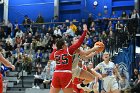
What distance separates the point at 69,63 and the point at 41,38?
52.1 feet

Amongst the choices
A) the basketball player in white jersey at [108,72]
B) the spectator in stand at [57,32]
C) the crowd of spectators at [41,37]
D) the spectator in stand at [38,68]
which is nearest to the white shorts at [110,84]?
the basketball player in white jersey at [108,72]

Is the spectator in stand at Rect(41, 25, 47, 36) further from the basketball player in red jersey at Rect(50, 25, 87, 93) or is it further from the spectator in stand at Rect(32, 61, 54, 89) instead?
the basketball player in red jersey at Rect(50, 25, 87, 93)

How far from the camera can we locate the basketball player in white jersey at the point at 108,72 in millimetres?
11859

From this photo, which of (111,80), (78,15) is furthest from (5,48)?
(111,80)

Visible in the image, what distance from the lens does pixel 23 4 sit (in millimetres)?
31547

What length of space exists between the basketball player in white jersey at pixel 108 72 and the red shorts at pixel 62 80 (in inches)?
146

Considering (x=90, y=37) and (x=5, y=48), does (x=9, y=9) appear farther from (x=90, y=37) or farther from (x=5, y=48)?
(x=90, y=37)

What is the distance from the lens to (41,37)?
24.4m

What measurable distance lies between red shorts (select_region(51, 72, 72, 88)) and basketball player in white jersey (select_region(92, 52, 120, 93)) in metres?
3.70

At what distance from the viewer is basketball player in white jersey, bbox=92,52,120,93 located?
11.9m

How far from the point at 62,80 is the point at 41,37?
16.3 metres

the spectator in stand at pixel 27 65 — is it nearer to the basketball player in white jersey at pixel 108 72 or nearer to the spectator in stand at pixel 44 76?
the spectator in stand at pixel 44 76

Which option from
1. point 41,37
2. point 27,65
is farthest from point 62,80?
point 41,37

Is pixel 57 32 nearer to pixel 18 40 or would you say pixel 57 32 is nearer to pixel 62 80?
pixel 18 40
